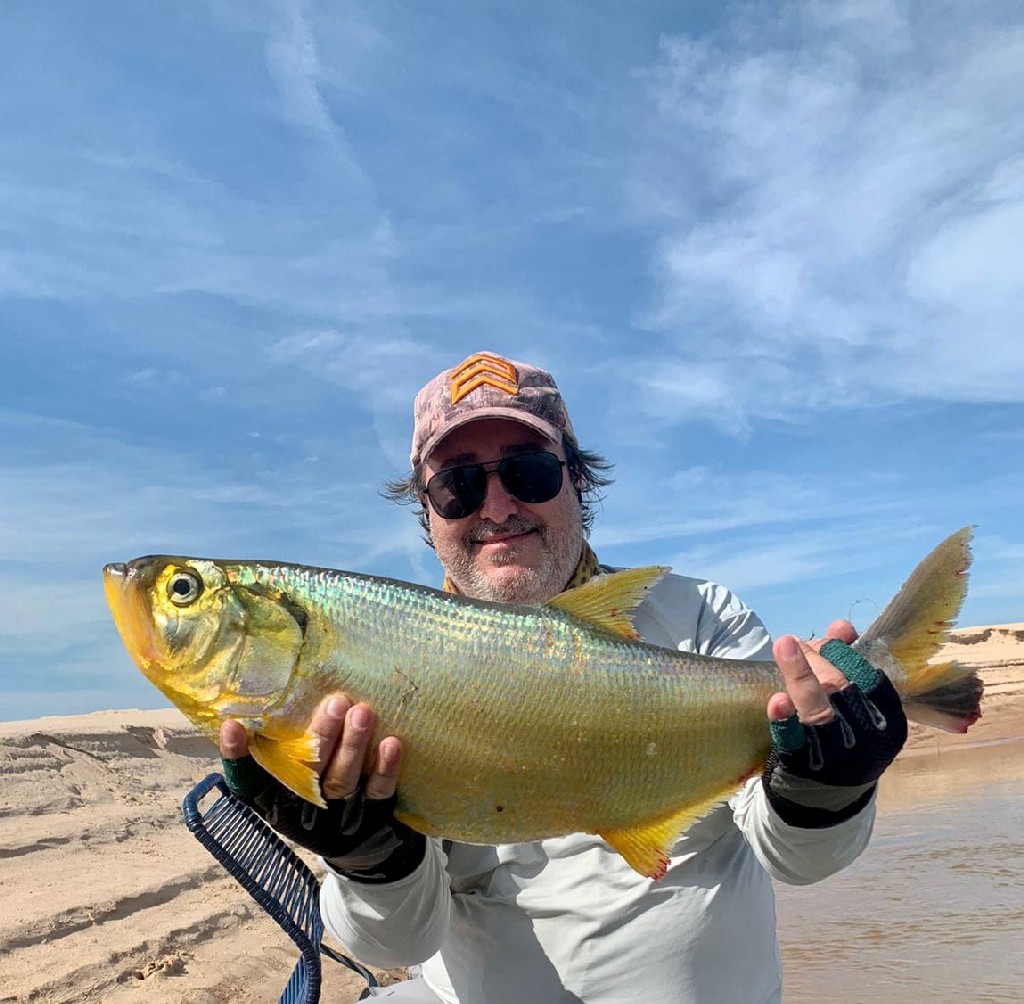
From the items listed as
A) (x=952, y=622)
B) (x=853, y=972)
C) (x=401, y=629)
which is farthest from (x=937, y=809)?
(x=401, y=629)

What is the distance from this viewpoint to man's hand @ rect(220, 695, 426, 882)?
90.6 inches

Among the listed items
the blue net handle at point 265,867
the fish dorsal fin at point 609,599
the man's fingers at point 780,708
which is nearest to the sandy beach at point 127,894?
the blue net handle at point 265,867

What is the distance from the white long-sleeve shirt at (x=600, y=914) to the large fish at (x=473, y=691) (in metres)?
0.67

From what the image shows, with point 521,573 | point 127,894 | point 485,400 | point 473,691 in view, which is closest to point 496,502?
point 521,573

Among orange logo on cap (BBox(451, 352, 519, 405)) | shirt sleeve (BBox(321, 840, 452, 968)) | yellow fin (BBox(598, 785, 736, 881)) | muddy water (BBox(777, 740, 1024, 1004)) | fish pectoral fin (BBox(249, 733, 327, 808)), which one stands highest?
orange logo on cap (BBox(451, 352, 519, 405))

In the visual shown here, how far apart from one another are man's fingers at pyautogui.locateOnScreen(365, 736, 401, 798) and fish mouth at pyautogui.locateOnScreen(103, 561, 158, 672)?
0.68 meters

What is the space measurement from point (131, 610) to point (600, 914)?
2067 mm

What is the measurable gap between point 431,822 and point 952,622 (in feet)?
5.47

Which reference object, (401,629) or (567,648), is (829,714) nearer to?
(567,648)

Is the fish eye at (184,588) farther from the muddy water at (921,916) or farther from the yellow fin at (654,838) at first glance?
the muddy water at (921,916)

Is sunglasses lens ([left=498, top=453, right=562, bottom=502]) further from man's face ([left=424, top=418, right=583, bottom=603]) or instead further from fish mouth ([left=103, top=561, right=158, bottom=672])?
fish mouth ([left=103, top=561, right=158, bottom=672])

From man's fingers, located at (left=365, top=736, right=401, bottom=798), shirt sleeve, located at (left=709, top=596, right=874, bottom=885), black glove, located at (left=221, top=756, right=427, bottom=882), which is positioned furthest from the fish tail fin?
black glove, located at (left=221, top=756, right=427, bottom=882)

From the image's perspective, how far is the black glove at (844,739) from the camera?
256 cm

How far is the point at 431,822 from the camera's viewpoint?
245cm
